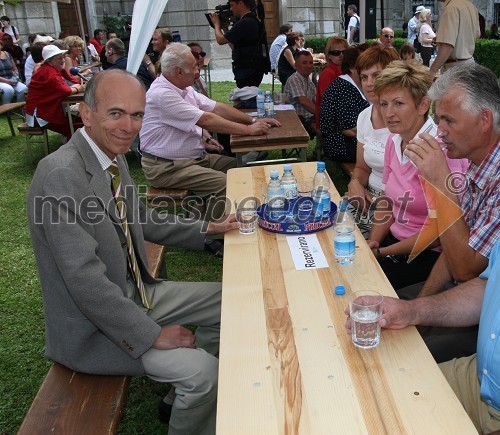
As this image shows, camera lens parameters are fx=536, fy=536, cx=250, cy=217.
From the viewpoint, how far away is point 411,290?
2717 millimetres

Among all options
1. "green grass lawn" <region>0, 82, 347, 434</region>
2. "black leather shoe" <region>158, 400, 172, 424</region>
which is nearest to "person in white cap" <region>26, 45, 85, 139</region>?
"green grass lawn" <region>0, 82, 347, 434</region>

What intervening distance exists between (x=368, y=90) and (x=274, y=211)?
75.1 inches

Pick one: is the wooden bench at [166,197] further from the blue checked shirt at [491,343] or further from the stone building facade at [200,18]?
the stone building facade at [200,18]

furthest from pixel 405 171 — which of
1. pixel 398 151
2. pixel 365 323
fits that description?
pixel 365 323

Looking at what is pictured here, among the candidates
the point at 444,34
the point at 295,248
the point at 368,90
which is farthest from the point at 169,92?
the point at 444,34

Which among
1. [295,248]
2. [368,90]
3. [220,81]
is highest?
[368,90]

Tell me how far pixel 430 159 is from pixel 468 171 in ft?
0.68

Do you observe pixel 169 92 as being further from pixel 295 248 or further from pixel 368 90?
pixel 295 248

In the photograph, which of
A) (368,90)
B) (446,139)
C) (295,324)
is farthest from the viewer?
(368,90)

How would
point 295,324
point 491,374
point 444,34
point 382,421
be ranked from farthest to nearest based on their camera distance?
1. point 444,34
2. point 295,324
3. point 491,374
4. point 382,421

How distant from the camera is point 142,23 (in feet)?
13.0

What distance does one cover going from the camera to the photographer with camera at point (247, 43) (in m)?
6.38

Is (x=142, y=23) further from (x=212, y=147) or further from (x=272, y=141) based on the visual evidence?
(x=212, y=147)

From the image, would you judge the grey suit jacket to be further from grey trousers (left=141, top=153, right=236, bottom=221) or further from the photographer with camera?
the photographer with camera
